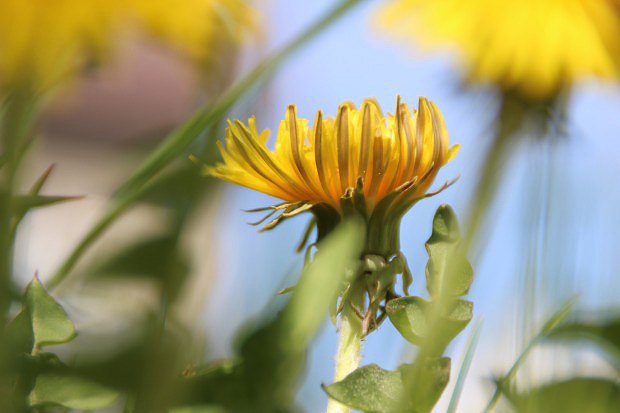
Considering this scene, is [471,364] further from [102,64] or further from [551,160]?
[102,64]

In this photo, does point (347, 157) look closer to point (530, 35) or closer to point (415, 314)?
point (415, 314)

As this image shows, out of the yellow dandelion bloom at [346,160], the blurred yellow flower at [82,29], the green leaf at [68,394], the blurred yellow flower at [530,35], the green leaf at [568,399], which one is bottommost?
the green leaf at [68,394]

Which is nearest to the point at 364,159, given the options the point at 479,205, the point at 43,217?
the point at 479,205

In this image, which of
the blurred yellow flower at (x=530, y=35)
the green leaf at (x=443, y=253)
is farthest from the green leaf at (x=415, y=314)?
the blurred yellow flower at (x=530, y=35)

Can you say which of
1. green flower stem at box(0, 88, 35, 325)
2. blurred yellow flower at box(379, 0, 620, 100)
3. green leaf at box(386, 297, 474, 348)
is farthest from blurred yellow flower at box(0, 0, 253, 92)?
blurred yellow flower at box(379, 0, 620, 100)

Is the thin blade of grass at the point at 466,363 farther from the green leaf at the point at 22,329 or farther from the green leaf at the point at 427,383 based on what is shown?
the green leaf at the point at 22,329

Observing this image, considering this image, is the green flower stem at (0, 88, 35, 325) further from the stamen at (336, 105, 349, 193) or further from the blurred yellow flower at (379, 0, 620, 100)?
the blurred yellow flower at (379, 0, 620, 100)

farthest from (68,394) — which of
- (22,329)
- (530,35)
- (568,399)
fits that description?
(530,35)
